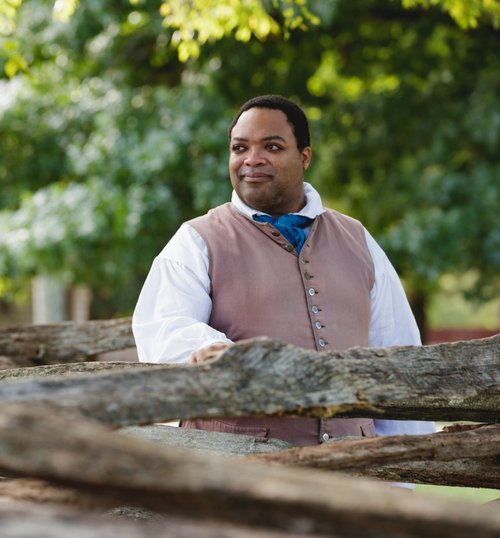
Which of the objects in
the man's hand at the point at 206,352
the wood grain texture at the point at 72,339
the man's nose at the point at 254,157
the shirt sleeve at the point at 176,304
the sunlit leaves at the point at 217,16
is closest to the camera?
the man's hand at the point at 206,352

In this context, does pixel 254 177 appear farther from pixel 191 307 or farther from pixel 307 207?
pixel 191 307

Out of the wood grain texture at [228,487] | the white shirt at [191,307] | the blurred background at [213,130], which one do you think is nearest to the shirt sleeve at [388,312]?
the white shirt at [191,307]

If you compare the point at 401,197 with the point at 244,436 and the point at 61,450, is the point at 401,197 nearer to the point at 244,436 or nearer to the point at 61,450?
the point at 244,436

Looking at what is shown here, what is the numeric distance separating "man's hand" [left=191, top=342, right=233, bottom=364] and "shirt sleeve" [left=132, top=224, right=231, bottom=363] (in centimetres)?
24

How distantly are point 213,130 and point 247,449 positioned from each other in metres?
5.82

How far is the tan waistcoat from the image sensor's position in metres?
3.09

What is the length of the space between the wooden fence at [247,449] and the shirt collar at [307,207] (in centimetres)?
79

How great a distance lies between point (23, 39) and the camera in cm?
869

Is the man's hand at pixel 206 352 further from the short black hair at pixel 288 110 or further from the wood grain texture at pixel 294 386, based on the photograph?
the short black hair at pixel 288 110

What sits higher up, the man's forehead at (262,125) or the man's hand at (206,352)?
the man's forehead at (262,125)

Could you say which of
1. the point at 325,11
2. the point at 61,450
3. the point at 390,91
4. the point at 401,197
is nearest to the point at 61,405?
the point at 61,450

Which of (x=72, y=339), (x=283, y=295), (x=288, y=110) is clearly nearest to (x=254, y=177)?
(x=288, y=110)

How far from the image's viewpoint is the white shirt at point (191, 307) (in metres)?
2.90

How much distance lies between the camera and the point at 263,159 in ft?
10.8
